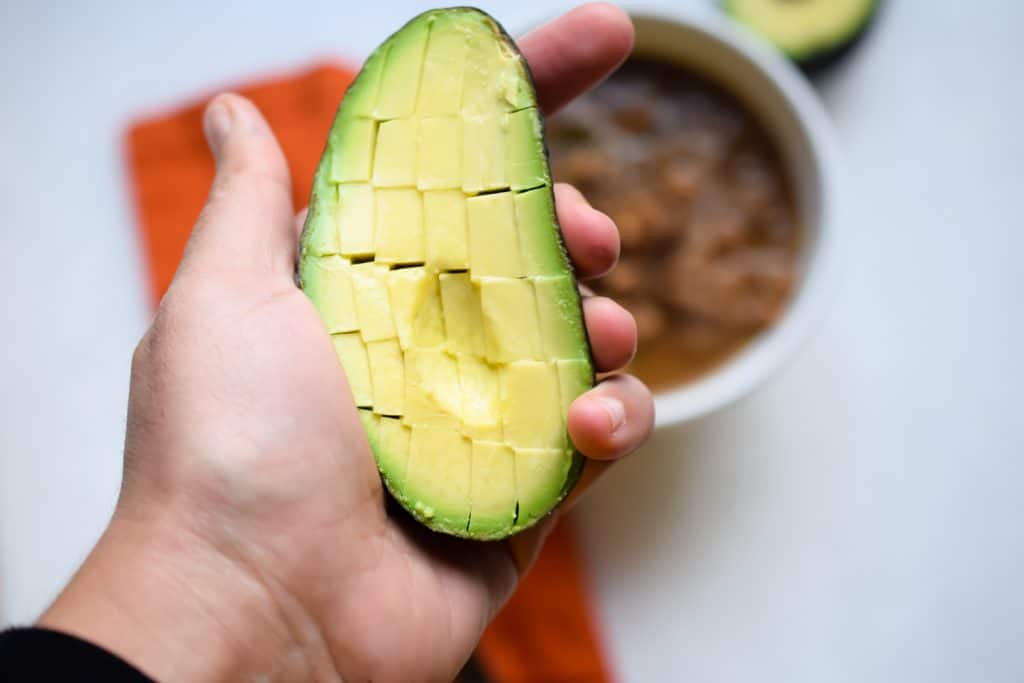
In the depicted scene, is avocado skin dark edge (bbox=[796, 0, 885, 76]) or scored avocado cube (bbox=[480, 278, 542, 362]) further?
avocado skin dark edge (bbox=[796, 0, 885, 76])

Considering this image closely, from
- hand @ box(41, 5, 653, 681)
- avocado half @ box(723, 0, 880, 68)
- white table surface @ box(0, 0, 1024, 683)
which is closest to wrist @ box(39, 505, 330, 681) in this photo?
hand @ box(41, 5, 653, 681)

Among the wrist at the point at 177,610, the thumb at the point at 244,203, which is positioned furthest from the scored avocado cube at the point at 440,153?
the wrist at the point at 177,610

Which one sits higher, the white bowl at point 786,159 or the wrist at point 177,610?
the white bowl at point 786,159

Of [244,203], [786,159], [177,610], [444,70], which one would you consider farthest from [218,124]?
[786,159]

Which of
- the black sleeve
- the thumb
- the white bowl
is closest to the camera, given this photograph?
the black sleeve

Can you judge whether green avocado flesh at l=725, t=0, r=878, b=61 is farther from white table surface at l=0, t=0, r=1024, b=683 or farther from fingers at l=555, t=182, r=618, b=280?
fingers at l=555, t=182, r=618, b=280

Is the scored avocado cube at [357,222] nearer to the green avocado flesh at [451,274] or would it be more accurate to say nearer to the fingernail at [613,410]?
the green avocado flesh at [451,274]

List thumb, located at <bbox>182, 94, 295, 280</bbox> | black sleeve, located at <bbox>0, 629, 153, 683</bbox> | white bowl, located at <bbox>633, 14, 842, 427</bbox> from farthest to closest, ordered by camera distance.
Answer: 1. white bowl, located at <bbox>633, 14, 842, 427</bbox>
2. thumb, located at <bbox>182, 94, 295, 280</bbox>
3. black sleeve, located at <bbox>0, 629, 153, 683</bbox>
